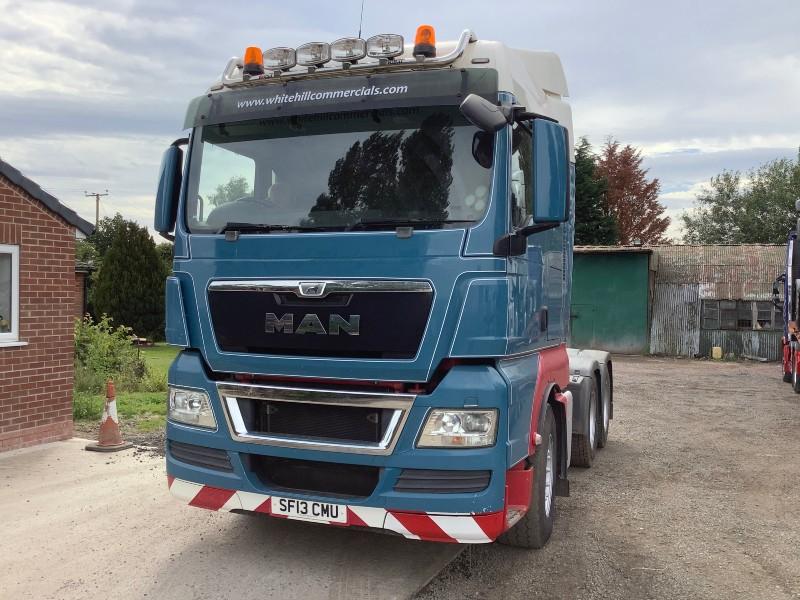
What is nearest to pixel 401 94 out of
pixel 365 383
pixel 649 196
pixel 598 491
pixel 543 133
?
pixel 543 133

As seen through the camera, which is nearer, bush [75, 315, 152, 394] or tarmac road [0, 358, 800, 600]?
tarmac road [0, 358, 800, 600]

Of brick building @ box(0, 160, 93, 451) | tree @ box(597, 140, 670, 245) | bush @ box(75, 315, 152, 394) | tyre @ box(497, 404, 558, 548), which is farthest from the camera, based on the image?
tree @ box(597, 140, 670, 245)

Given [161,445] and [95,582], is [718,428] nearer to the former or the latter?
[161,445]

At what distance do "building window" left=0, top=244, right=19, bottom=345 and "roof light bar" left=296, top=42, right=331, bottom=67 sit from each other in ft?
14.7

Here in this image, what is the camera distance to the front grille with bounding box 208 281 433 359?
4035mm

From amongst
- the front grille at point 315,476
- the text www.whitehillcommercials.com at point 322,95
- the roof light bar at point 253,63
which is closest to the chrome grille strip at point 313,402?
the front grille at point 315,476

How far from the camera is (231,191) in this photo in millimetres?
4656

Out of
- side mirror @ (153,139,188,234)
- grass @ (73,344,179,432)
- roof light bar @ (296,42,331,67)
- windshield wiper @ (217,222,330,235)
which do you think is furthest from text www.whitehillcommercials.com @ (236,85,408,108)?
grass @ (73,344,179,432)

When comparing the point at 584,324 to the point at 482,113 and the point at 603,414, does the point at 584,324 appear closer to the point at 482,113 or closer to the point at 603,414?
the point at 603,414

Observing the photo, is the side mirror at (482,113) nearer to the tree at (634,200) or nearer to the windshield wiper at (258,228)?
the windshield wiper at (258,228)

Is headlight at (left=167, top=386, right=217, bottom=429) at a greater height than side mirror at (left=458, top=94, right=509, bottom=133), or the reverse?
side mirror at (left=458, top=94, right=509, bottom=133)

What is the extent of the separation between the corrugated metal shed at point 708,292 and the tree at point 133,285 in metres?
17.2

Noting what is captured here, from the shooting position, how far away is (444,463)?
12.9 ft

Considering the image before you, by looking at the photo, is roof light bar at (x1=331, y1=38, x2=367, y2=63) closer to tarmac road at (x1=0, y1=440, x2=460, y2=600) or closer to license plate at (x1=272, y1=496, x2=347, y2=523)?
license plate at (x1=272, y1=496, x2=347, y2=523)
